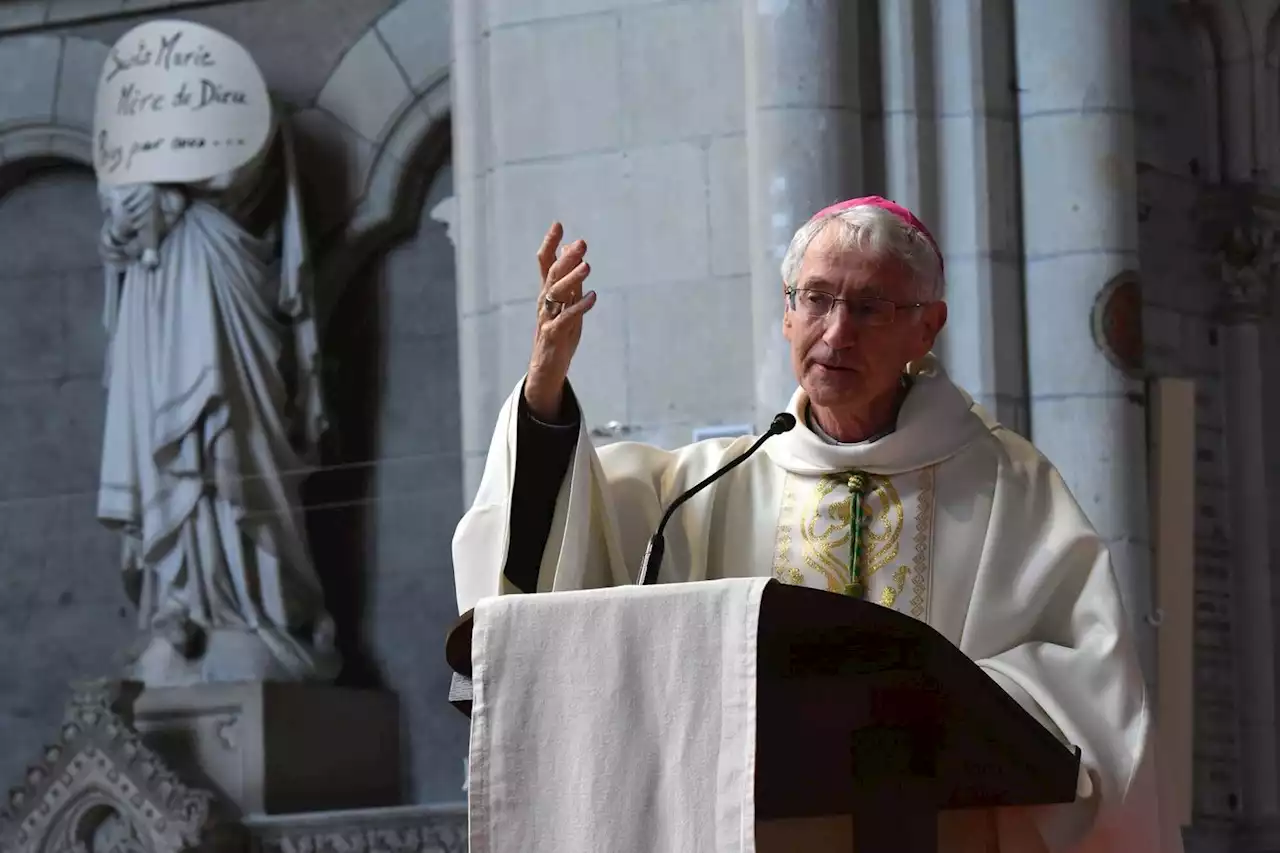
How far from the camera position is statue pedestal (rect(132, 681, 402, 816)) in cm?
622

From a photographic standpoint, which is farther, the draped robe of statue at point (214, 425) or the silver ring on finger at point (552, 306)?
the draped robe of statue at point (214, 425)

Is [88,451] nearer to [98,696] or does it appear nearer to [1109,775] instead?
[98,696]

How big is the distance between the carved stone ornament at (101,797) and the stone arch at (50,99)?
1899 millimetres

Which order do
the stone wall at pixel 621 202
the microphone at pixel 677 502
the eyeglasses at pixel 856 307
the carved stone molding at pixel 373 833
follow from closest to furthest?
the microphone at pixel 677 502, the eyeglasses at pixel 856 307, the stone wall at pixel 621 202, the carved stone molding at pixel 373 833

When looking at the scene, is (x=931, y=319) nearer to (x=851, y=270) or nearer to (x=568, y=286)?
(x=851, y=270)

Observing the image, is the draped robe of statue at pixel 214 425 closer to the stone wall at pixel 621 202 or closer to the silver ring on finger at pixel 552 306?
the stone wall at pixel 621 202

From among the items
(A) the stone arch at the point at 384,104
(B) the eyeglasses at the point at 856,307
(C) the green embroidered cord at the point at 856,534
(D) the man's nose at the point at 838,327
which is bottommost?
(C) the green embroidered cord at the point at 856,534

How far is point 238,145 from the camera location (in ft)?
21.6

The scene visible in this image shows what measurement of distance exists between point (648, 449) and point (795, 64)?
2.27 metres

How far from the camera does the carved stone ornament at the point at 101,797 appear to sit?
6086mm

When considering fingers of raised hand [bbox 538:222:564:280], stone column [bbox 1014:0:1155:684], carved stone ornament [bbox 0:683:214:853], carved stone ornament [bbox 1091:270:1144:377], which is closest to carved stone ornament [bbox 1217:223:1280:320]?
stone column [bbox 1014:0:1155:684]

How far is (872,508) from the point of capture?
2898 mm

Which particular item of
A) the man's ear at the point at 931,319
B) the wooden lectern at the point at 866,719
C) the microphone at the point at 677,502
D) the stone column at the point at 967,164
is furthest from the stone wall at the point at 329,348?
the wooden lectern at the point at 866,719

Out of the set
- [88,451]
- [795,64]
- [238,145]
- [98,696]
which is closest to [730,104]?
[795,64]
